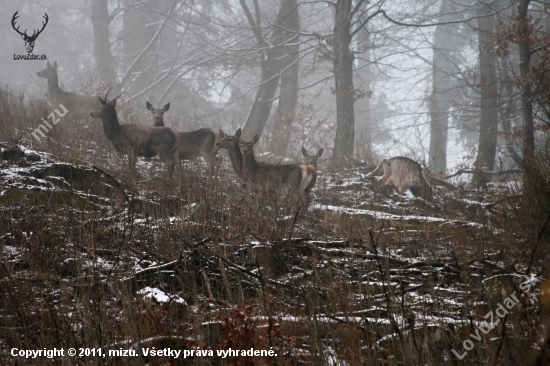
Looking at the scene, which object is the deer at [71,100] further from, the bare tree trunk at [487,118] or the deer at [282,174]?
the bare tree trunk at [487,118]

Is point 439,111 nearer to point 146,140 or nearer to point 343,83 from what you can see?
point 343,83

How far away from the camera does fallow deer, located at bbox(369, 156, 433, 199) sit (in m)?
9.77

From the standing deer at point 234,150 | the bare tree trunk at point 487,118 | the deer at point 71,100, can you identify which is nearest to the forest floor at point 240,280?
the standing deer at point 234,150

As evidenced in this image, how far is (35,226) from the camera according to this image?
14.8 ft

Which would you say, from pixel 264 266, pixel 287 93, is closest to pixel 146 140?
pixel 264 266

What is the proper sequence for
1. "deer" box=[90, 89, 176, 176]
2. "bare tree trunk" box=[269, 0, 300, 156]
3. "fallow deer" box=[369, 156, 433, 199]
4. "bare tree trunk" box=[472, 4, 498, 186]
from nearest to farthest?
"deer" box=[90, 89, 176, 176] < "fallow deer" box=[369, 156, 433, 199] < "bare tree trunk" box=[472, 4, 498, 186] < "bare tree trunk" box=[269, 0, 300, 156]

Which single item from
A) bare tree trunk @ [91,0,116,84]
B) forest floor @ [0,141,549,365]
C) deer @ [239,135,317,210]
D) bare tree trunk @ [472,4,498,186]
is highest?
bare tree trunk @ [91,0,116,84]

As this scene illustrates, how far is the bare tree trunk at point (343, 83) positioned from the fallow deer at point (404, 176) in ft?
7.99

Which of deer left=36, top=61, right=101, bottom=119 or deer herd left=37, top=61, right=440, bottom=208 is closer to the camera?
deer herd left=37, top=61, right=440, bottom=208

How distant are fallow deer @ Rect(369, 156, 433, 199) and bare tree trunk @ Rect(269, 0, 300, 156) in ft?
14.0

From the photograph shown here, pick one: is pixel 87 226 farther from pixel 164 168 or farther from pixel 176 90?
pixel 176 90

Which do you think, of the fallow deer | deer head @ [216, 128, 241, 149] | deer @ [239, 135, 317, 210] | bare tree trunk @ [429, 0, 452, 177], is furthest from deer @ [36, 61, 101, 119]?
bare tree trunk @ [429, 0, 452, 177]

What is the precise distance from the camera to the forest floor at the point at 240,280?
8.57 feet

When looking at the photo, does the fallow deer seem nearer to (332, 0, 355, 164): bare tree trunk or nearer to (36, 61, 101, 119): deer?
(332, 0, 355, 164): bare tree trunk
